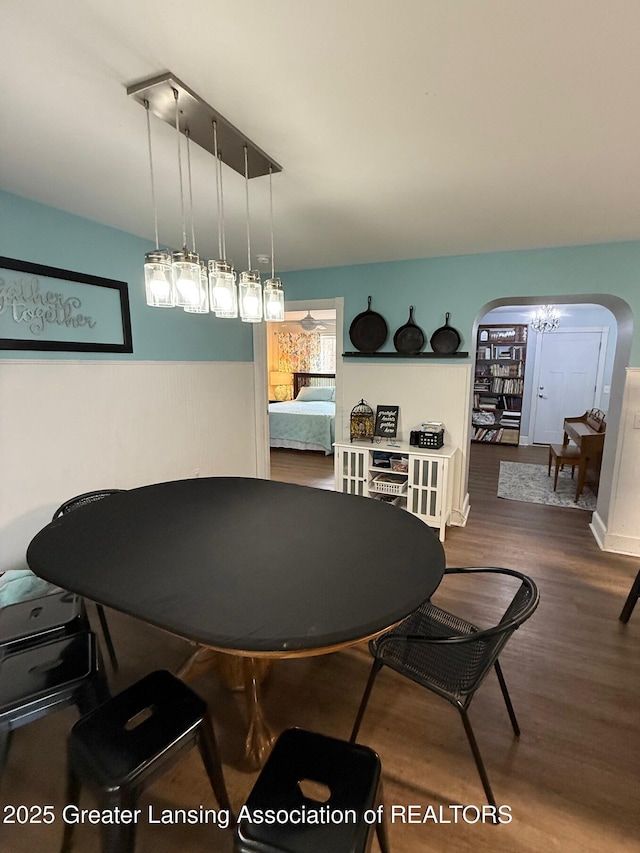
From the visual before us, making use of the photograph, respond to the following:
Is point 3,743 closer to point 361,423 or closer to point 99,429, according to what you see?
point 99,429

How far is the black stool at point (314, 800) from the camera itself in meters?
0.84

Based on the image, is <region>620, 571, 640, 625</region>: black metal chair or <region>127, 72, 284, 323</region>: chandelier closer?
<region>127, 72, 284, 323</region>: chandelier

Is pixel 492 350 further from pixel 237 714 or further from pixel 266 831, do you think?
pixel 266 831

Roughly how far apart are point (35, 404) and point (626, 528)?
418cm

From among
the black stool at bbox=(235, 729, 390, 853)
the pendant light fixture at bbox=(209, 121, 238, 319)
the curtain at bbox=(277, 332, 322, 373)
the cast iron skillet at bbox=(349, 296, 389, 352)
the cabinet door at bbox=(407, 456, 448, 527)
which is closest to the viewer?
the black stool at bbox=(235, 729, 390, 853)

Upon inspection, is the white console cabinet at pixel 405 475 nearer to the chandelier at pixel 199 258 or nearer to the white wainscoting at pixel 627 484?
the white wainscoting at pixel 627 484

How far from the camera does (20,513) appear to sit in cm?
228

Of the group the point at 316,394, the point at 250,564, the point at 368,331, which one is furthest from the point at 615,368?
the point at 316,394

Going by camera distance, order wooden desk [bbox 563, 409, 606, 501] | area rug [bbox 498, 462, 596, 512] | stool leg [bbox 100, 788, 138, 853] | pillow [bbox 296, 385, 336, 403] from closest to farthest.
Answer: stool leg [bbox 100, 788, 138, 853]
wooden desk [bbox 563, 409, 606, 501]
area rug [bbox 498, 462, 596, 512]
pillow [bbox 296, 385, 336, 403]

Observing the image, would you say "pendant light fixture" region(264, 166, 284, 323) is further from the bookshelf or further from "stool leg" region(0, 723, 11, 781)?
the bookshelf

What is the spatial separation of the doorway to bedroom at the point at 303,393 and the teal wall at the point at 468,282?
0.25m

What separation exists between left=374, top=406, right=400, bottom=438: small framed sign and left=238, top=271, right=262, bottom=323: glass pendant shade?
7.03ft

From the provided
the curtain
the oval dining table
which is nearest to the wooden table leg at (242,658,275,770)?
the oval dining table

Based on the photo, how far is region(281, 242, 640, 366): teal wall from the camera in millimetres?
2877
